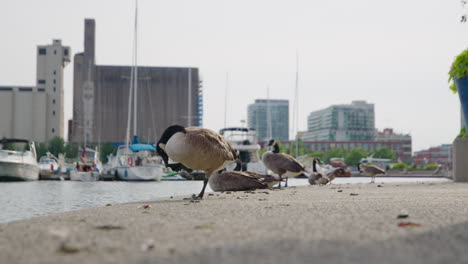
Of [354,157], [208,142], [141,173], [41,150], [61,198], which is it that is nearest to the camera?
[208,142]

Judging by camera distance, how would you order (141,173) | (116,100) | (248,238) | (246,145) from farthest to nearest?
(116,100)
(246,145)
(141,173)
(248,238)

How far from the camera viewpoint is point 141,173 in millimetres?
53375

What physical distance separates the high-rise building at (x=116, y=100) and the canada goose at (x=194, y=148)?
137m

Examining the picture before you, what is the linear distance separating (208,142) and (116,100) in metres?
145

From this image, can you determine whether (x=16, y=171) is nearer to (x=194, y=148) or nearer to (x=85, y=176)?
(x=85, y=176)

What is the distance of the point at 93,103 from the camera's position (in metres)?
150

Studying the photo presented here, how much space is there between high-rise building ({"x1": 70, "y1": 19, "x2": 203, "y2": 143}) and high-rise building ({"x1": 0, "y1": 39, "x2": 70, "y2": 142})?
16.6ft

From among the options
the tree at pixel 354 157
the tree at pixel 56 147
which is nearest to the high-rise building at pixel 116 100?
the tree at pixel 56 147

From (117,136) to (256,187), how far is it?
139795mm

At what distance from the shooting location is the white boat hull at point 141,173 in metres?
53.3

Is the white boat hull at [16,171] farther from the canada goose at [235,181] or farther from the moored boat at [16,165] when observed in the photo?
the canada goose at [235,181]

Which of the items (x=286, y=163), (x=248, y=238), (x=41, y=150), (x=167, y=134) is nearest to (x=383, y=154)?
(x=41, y=150)

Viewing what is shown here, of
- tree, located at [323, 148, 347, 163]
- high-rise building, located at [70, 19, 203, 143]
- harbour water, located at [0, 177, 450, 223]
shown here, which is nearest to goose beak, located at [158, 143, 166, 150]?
harbour water, located at [0, 177, 450, 223]

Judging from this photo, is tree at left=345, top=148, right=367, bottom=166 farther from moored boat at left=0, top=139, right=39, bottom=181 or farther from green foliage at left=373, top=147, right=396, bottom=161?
moored boat at left=0, top=139, right=39, bottom=181
